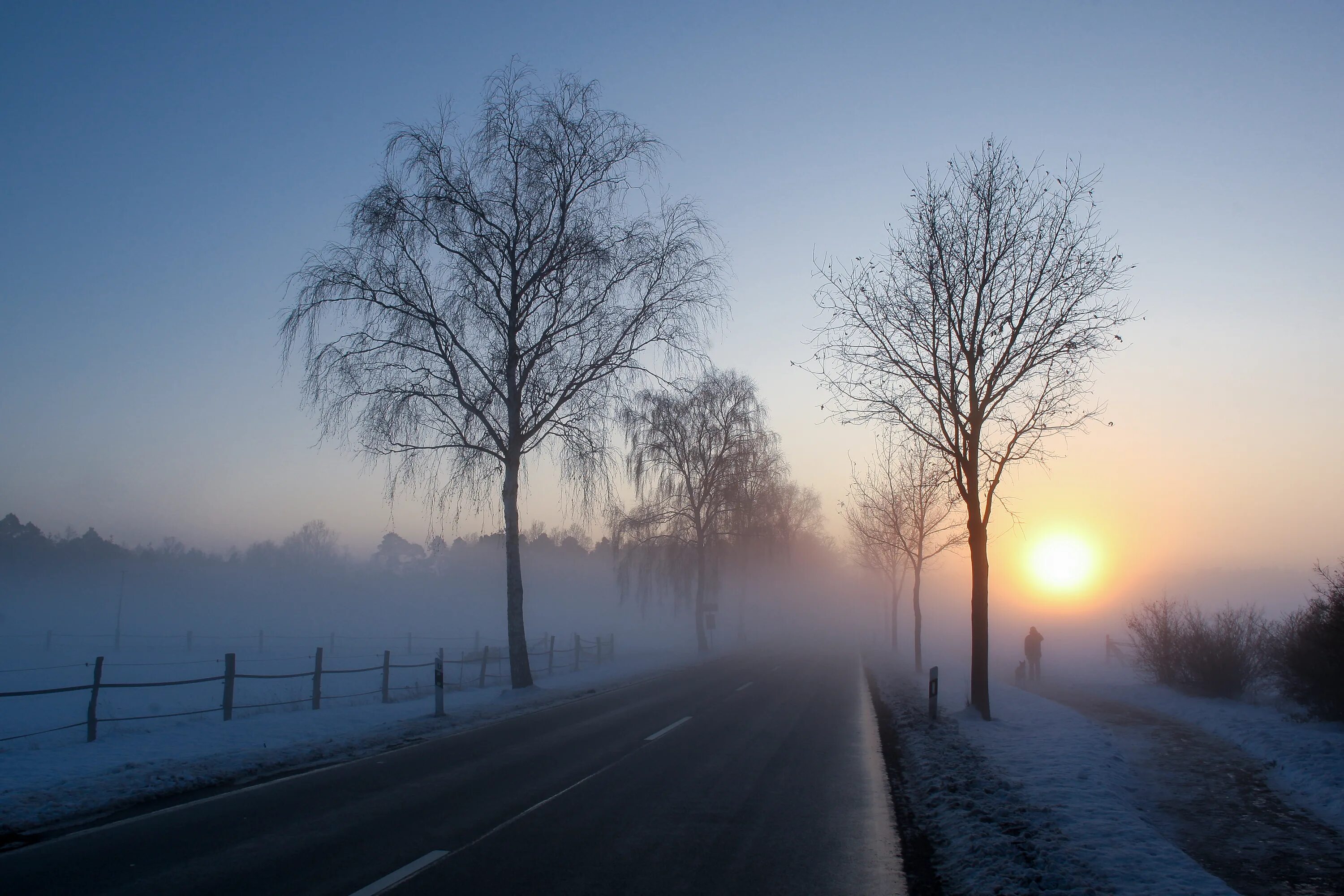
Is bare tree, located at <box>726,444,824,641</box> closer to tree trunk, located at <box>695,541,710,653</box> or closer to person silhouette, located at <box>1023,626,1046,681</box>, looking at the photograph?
tree trunk, located at <box>695,541,710,653</box>

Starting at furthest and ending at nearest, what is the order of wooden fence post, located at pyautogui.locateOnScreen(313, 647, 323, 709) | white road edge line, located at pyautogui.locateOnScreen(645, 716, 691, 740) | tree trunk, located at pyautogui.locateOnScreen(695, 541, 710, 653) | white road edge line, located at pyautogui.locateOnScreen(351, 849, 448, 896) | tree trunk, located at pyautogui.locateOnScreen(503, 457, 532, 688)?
tree trunk, located at pyautogui.locateOnScreen(695, 541, 710, 653)
tree trunk, located at pyautogui.locateOnScreen(503, 457, 532, 688)
wooden fence post, located at pyautogui.locateOnScreen(313, 647, 323, 709)
white road edge line, located at pyautogui.locateOnScreen(645, 716, 691, 740)
white road edge line, located at pyautogui.locateOnScreen(351, 849, 448, 896)

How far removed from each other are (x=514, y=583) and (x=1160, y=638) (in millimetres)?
17993

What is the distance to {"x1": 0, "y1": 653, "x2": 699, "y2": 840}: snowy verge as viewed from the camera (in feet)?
23.5

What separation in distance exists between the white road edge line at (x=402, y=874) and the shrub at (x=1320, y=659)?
13.9m

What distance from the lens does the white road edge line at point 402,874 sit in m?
4.93

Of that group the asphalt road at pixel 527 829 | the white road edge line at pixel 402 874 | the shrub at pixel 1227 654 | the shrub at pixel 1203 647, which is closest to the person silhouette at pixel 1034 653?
the shrub at pixel 1203 647

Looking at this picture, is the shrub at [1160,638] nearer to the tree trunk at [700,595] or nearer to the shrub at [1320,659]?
the shrub at [1320,659]

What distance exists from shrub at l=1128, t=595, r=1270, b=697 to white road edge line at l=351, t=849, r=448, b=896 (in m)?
19.0

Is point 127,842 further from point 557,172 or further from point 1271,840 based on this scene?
point 557,172

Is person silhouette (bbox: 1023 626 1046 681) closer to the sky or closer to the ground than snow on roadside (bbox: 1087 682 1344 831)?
closer to the ground

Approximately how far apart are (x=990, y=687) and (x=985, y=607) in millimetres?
7759

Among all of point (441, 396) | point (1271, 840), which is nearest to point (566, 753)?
point (1271, 840)

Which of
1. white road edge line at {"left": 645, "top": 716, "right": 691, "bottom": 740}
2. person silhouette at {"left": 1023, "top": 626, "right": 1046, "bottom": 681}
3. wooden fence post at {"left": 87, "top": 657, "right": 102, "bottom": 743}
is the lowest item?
person silhouette at {"left": 1023, "top": 626, "right": 1046, "bottom": 681}

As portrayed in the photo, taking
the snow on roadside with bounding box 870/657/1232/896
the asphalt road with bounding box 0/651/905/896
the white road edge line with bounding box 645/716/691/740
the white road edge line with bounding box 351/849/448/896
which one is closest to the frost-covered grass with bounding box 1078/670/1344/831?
the snow on roadside with bounding box 870/657/1232/896
